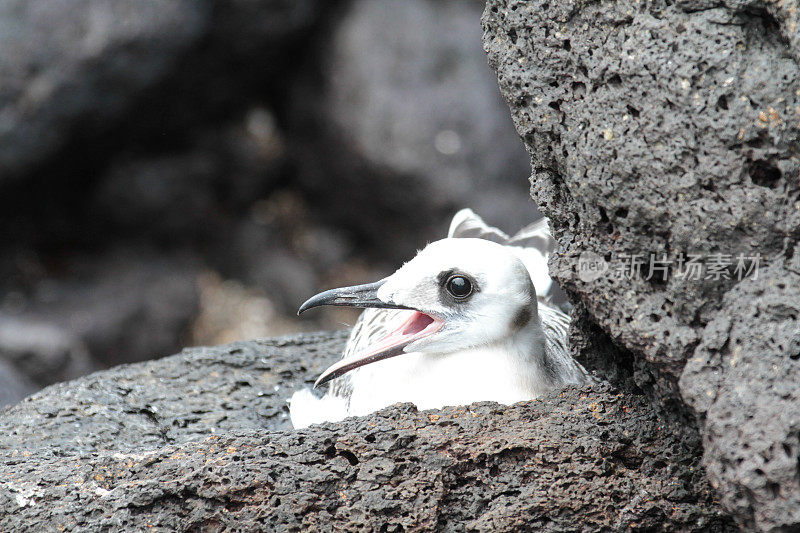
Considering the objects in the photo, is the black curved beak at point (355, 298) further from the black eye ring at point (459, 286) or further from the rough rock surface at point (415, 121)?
the rough rock surface at point (415, 121)

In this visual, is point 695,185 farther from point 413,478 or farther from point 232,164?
point 232,164

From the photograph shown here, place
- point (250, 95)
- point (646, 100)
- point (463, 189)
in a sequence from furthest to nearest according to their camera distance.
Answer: point (250, 95) < point (463, 189) < point (646, 100)

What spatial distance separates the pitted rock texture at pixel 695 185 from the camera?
2.42 m

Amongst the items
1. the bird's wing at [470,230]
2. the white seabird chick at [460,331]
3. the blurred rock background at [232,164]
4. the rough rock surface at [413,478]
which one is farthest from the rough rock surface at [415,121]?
the rough rock surface at [413,478]

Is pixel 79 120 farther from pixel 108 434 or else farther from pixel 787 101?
pixel 787 101

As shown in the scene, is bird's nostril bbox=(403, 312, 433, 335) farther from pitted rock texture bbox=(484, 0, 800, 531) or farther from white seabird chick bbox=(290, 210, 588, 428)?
pitted rock texture bbox=(484, 0, 800, 531)

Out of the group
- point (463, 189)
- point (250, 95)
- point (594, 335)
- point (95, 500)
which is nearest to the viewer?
point (95, 500)

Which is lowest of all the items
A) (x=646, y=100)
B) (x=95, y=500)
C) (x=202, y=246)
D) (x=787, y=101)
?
(x=95, y=500)

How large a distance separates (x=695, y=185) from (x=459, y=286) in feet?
3.71

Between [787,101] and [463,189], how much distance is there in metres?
5.96

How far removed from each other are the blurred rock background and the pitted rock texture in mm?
5342

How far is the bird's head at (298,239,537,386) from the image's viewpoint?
138 inches

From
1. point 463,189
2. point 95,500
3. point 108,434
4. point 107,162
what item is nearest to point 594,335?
point 95,500

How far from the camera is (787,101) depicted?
8.08 ft
